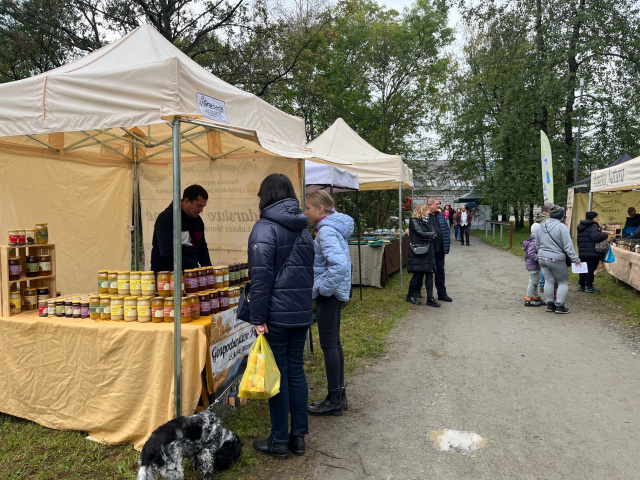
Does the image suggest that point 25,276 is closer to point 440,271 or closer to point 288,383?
point 288,383

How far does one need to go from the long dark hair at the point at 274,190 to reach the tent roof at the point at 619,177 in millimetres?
7623

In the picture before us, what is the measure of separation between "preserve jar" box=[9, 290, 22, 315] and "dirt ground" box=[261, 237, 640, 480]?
8.04ft

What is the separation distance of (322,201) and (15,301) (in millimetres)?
2633

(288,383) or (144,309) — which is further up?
(144,309)

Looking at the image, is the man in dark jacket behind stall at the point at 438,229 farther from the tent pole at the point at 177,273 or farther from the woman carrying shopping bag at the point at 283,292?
the tent pole at the point at 177,273

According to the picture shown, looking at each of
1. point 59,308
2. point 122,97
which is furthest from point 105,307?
point 122,97

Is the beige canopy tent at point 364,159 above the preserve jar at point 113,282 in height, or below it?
above

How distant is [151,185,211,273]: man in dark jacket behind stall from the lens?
12.5ft

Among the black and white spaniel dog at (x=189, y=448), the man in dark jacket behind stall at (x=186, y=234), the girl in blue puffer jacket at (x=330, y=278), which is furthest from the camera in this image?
the man in dark jacket behind stall at (x=186, y=234)

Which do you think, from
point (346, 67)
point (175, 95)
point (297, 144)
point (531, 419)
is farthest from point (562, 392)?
point (346, 67)

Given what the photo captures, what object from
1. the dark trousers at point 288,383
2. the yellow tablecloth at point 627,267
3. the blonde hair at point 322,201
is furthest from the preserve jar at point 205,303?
the yellow tablecloth at point 627,267

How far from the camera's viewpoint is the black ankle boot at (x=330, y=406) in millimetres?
3717

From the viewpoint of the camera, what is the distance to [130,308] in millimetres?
3299

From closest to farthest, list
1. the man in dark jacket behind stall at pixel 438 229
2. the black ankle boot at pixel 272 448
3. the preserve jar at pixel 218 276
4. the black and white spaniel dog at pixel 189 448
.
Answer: the black and white spaniel dog at pixel 189 448, the black ankle boot at pixel 272 448, the preserve jar at pixel 218 276, the man in dark jacket behind stall at pixel 438 229
